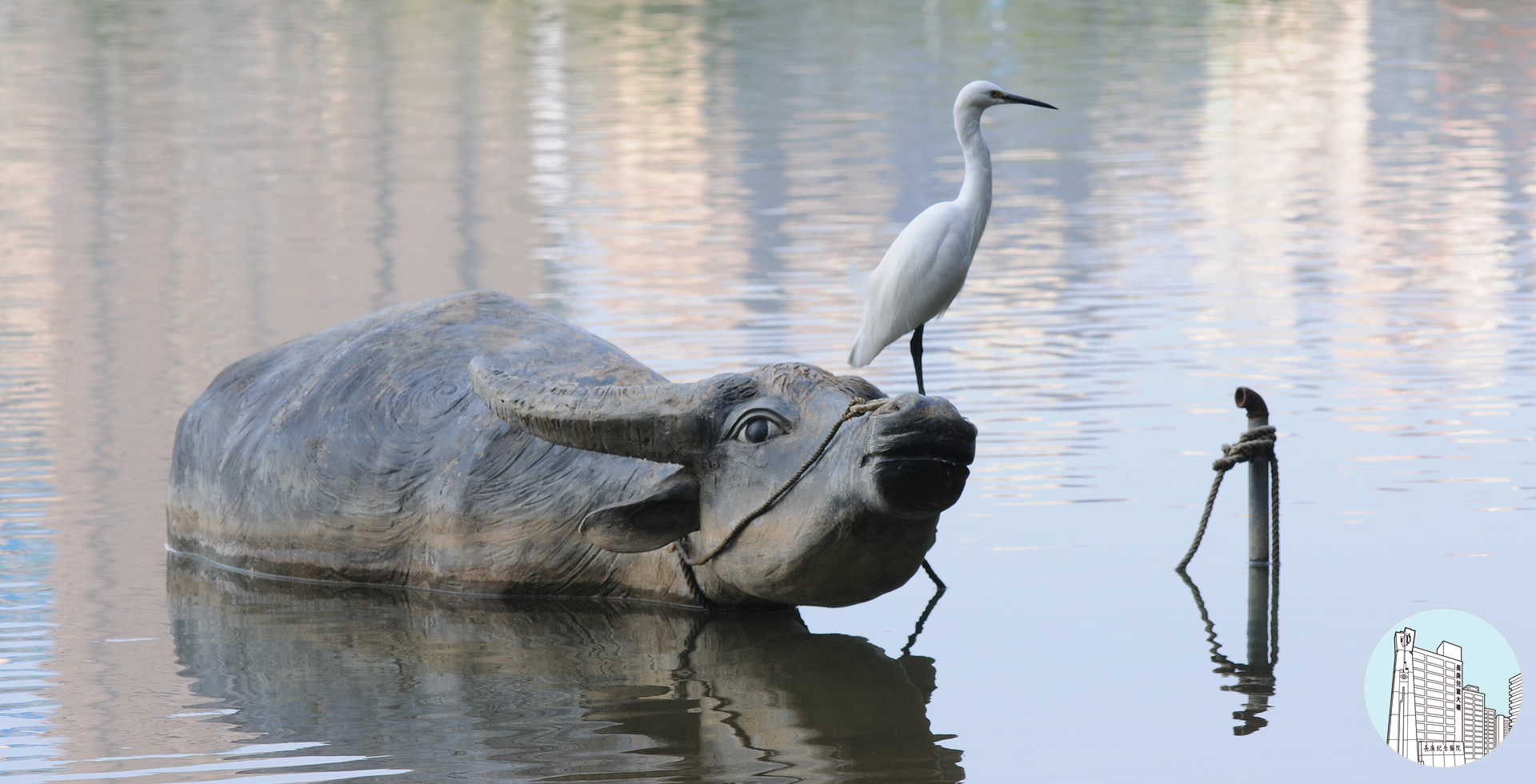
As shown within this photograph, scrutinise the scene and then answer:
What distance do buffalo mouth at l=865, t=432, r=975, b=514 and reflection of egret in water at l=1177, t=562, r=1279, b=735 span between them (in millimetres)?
1320

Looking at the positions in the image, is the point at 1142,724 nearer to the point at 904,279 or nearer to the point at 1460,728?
the point at 1460,728

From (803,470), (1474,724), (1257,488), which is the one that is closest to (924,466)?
(803,470)

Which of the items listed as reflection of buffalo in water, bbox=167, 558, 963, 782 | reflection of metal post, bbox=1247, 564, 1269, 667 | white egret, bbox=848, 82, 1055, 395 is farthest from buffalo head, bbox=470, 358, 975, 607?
white egret, bbox=848, 82, 1055, 395

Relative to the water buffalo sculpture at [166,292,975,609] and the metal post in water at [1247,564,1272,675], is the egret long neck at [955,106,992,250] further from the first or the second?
the metal post in water at [1247,564,1272,675]

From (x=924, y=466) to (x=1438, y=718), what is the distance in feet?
6.33

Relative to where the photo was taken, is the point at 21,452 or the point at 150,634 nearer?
the point at 150,634

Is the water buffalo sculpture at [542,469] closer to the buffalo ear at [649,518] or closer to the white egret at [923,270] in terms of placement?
the buffalo ear at [649,518]

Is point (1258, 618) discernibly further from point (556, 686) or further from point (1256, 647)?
point (556, 686)

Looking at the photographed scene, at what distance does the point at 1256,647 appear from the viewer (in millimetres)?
8398

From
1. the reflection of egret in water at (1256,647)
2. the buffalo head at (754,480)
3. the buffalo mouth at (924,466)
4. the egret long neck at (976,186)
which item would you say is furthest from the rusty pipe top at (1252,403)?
the egret long neck at (976,186)

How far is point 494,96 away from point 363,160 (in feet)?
28.0

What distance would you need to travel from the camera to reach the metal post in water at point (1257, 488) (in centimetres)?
929

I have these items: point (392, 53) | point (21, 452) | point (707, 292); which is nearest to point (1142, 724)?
point (21, 452)

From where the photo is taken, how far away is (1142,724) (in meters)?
7.52
